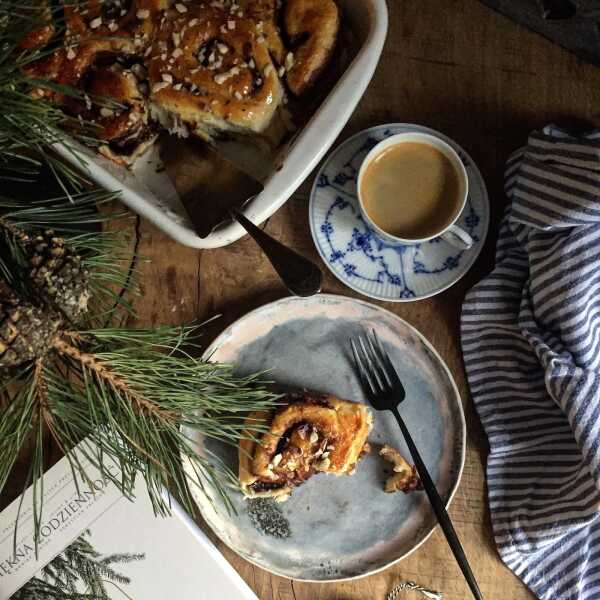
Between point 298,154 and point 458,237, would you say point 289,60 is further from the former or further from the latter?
point 458,237

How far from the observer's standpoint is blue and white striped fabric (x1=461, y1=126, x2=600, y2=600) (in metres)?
1.11

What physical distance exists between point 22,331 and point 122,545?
0.62 m

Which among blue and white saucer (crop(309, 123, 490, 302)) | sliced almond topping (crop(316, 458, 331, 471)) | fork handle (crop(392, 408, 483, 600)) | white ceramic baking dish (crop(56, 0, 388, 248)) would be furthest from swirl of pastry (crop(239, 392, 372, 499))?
white ceramic baking dish (crop(56, 0, 388, 248))

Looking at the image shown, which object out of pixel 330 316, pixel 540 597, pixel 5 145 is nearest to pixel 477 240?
pixel 330 316

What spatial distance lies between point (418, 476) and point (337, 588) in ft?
0.80

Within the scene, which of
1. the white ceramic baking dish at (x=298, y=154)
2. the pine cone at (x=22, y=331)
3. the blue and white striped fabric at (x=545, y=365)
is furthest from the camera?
the blue and white striped fabric at (x=545, y=365)

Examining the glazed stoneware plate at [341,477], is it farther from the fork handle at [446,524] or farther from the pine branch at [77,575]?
the pine branch at [77,575]

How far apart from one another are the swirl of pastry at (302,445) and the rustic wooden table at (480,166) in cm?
17

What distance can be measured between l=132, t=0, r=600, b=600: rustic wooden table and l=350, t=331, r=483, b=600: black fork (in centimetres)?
7

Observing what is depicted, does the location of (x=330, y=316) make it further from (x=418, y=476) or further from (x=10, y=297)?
(x=10, y=297)

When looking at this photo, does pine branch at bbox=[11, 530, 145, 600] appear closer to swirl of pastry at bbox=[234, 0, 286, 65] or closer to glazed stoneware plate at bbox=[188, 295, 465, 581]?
glazed stoneware plate at bbox=[188, 295, 465, 581]

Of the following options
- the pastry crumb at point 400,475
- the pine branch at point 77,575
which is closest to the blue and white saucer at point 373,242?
the pastry crumb at point 400,475

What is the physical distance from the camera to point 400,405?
4.00 feet

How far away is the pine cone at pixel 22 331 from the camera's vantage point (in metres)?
0.68
